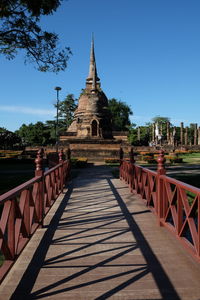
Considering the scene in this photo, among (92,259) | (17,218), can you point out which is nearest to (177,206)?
(92,259)

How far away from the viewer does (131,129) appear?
74875 mm

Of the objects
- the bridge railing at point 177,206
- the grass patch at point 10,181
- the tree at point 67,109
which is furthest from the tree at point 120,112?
the bridge railing at point 177,206

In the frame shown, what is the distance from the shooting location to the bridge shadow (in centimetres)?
268

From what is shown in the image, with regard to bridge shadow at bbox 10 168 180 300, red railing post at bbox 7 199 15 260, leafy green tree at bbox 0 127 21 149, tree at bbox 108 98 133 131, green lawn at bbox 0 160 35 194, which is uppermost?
tree at bbox 108 98 133 131

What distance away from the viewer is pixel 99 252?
3629mm

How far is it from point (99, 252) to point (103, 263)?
36cm

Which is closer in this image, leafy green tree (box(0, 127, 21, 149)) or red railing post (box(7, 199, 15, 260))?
red railing post (box(7, 199, 15, 260))

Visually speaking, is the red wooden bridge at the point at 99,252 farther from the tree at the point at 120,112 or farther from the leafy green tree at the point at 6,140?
the tree at the point at 120,112

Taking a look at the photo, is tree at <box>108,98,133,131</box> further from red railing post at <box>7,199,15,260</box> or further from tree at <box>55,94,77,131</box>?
red railing post at <box>7,199,15,260</box>

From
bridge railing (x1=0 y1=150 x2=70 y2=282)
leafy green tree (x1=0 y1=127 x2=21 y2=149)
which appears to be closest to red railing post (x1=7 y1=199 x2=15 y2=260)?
bridge railing (x1=0 y1=150 x2=70 y2=282)

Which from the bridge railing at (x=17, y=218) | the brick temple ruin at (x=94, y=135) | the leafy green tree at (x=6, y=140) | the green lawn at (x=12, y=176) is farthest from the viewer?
the leafy green tree at (x=6, y=140)

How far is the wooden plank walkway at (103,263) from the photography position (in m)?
2.61

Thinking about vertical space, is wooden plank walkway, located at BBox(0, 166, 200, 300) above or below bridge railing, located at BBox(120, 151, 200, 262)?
below

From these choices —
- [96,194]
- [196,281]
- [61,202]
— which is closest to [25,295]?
[196,281]
